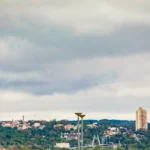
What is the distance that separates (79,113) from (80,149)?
3.11 m

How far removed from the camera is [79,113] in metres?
87.9

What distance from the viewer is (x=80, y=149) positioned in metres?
88.1
